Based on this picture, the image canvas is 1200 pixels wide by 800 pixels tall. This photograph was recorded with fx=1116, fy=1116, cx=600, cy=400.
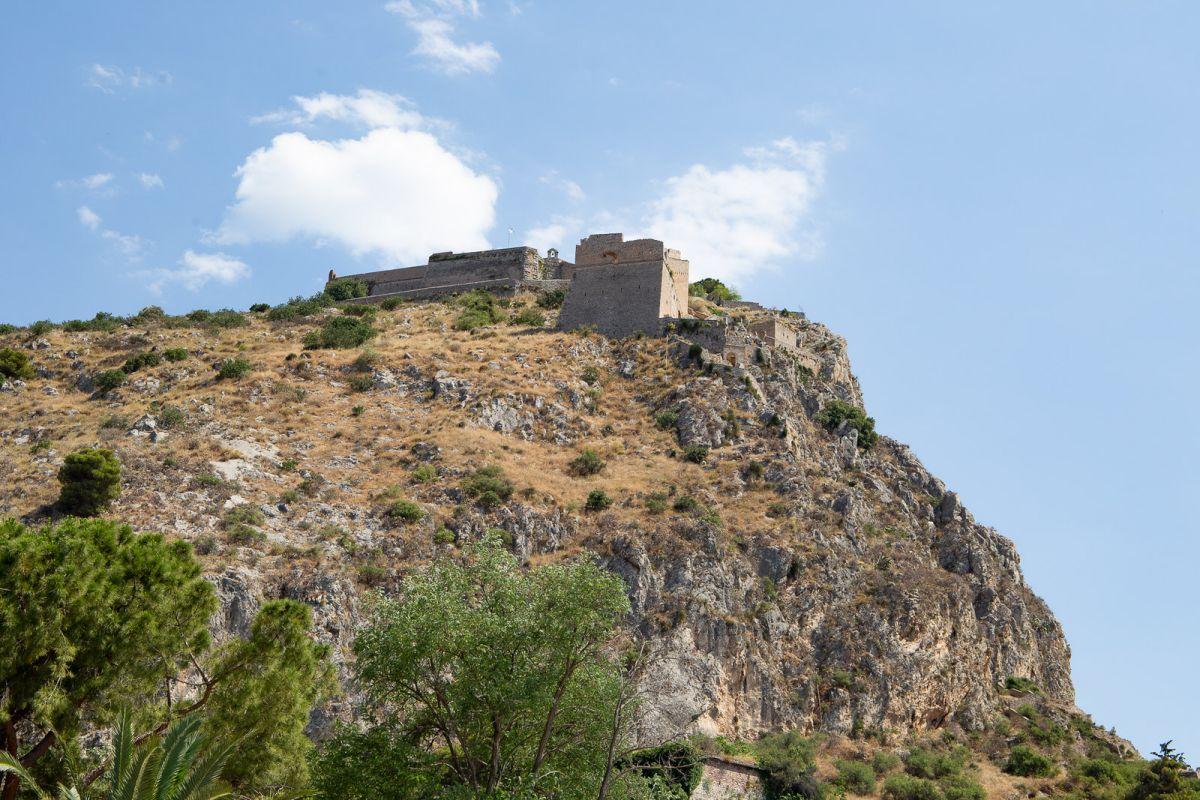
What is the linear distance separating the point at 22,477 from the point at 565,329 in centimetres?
2647

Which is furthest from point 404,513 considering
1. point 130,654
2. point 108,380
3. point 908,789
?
point 130,654

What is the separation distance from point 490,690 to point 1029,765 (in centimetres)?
2236

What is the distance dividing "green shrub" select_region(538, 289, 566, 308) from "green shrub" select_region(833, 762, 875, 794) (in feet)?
108

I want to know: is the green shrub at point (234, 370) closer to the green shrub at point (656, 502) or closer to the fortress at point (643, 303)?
the fortress at point (643, 303)

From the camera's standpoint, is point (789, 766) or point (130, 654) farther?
point (789, 766)

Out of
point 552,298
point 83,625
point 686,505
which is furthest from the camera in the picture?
point 552,298

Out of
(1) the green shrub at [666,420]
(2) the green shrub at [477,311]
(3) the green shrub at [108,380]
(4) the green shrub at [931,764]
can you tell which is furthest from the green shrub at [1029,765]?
(3) the green shrub at [108,380]

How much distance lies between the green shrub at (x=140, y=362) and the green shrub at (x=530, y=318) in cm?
1760

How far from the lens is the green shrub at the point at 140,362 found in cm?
4769

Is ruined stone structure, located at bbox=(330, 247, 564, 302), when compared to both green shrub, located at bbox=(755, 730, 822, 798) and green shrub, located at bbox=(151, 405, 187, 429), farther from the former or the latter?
green shrub, located at bbox=(755, 730, 822, 798)

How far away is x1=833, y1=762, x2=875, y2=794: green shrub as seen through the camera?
3262 centimetres

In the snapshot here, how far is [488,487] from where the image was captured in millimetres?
39062

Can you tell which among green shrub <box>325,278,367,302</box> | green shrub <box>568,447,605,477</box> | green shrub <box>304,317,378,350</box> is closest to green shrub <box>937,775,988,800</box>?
green shrub <box>568,447,605,477</box>

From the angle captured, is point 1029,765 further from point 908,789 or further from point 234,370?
point 234,370
